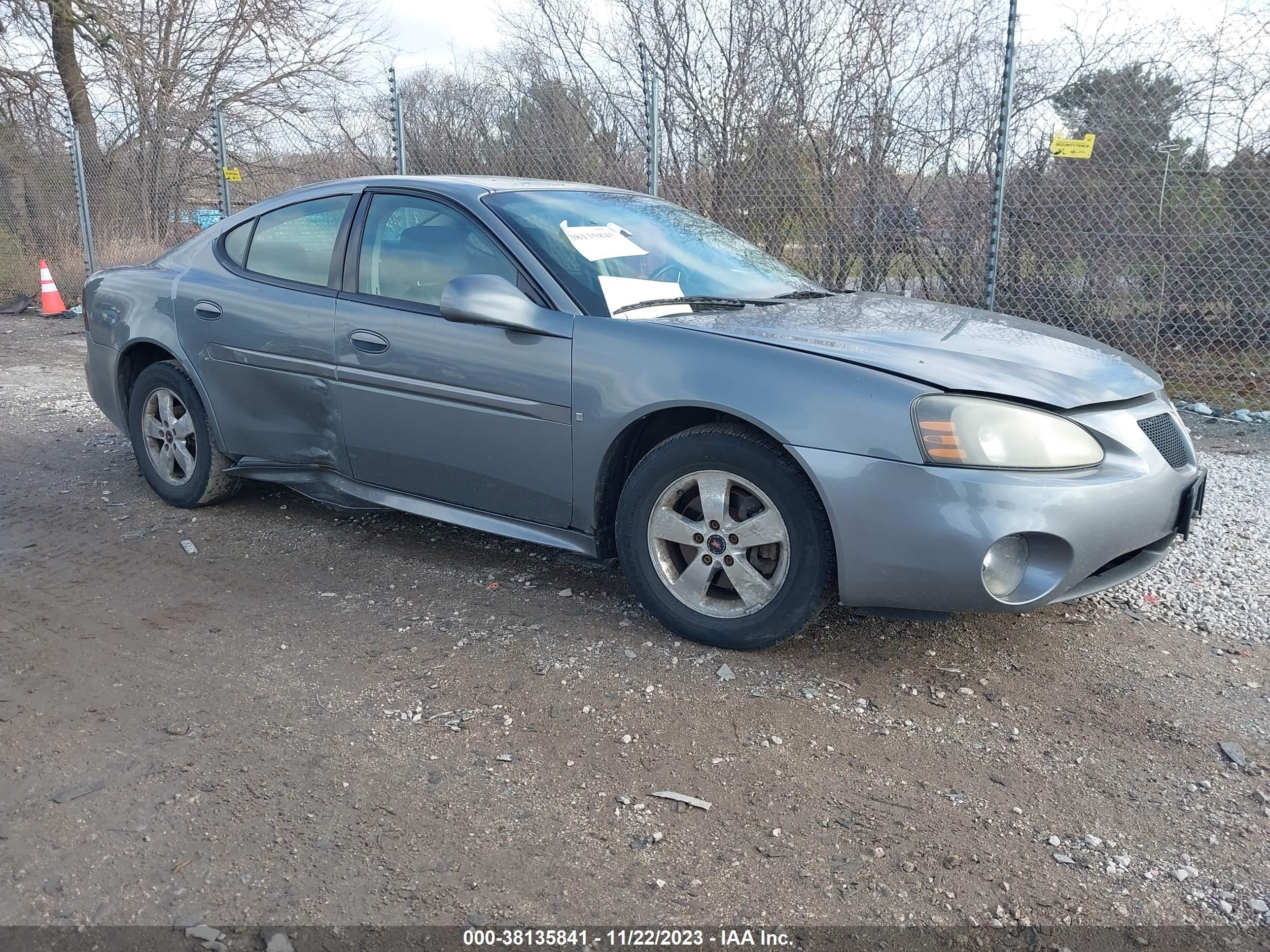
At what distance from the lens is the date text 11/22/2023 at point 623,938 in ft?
6.98

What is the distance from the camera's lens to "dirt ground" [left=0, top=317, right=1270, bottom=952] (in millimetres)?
2277

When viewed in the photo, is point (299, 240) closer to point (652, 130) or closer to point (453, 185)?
point (453, 185)

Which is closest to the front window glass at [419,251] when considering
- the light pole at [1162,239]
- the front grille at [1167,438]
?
the front grille at [1167,438]

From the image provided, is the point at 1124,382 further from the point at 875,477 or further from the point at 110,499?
the point at 110,499

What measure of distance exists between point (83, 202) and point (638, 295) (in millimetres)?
13506

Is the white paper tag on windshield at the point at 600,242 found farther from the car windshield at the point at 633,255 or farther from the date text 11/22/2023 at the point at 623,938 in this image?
the date text 11/22/2023 at the point at 623,938

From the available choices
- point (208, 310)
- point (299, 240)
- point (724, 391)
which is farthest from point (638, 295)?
point (208, 310)

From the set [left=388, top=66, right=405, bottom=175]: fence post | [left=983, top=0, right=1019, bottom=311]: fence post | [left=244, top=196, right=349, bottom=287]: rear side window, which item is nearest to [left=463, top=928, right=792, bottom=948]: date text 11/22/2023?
[left=244, top=196, right=349, bottom=287]: rear side window

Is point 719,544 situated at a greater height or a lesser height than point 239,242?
lesser

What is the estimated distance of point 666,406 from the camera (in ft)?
11.2

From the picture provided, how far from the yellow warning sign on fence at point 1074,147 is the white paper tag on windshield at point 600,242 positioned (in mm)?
4390

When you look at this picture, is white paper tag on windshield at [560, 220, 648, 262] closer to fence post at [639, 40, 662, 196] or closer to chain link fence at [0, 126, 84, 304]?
fence post at [639, 40, 662, 196]

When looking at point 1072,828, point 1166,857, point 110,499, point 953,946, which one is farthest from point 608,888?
point 110,499

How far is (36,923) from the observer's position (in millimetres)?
2174
